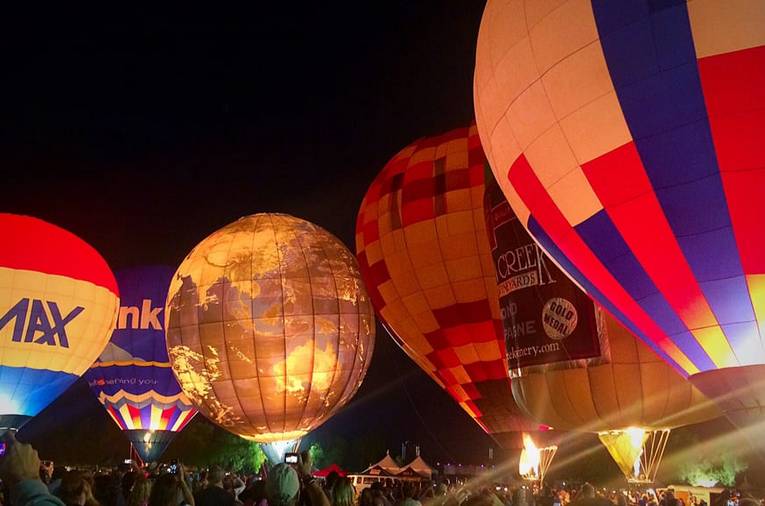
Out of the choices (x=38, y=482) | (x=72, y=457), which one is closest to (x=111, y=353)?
(x=38, y=482)

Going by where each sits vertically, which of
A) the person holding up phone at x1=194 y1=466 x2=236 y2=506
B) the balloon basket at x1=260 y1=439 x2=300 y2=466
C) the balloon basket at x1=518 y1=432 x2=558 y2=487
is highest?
the balloon basket at x1=260 y1=439 x2=300 y2=466

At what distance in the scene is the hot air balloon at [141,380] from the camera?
16812 mm

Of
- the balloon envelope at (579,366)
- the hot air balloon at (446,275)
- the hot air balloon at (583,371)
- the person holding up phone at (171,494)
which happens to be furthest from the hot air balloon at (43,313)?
the person holding up phone at (171,494)

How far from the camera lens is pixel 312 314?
31.3ft

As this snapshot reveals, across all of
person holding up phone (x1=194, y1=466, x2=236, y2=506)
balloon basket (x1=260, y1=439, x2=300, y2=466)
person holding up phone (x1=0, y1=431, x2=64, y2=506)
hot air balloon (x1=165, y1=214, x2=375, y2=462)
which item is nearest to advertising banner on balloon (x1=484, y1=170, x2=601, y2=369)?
hot air balloon (x1=165, y1=214, x2=375, y2=462)

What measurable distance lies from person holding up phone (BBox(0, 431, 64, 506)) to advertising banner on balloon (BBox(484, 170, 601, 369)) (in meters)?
6.12

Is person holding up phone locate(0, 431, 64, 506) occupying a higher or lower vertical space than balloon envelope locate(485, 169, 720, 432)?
lower

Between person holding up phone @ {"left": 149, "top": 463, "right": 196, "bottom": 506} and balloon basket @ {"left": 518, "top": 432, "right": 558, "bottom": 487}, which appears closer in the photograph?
person holding up phone @ {"left": 149, "top": 463, "right": 196, "bottom": 506}

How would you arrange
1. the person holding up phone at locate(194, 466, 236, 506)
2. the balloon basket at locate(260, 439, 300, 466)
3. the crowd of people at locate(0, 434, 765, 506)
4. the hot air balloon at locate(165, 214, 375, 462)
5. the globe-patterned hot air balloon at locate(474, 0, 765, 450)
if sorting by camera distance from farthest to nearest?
the balloon basket at locate(260, 439, 300, 466) < the hot air balloon at locate(165, 214, 375, 462) < the globe-patterned hot air balloon at locate(474, 0, 765, 450) < the person holding up phone at locate(194, 466, 236, 506) < the crowd of people at locate(0, 434, 765, 506)

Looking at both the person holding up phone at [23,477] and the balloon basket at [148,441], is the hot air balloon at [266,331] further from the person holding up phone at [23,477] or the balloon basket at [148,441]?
the balloon basket at [148,441]

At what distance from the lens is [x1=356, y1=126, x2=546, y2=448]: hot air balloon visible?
1053cm

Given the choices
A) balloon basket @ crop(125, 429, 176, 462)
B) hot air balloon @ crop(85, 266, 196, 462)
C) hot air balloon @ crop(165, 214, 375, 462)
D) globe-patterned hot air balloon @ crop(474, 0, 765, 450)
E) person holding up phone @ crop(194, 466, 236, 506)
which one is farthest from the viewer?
balloon basket @ crop(125, 429, 176, 462)

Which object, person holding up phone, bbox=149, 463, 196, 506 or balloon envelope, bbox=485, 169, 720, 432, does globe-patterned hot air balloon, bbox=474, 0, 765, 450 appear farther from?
person holding up phone, bbox=149, 463, 196, 506

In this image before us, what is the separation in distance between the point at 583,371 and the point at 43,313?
10349 millimetres
